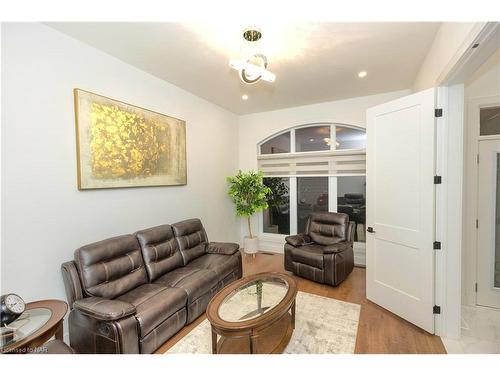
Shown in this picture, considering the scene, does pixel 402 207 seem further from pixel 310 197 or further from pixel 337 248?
pixel 310 197

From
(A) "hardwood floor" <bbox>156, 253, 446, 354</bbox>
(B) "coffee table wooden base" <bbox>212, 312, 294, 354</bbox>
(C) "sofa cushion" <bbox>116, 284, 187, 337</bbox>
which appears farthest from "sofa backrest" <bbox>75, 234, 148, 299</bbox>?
(B) "coffee table wooden base" <bbox>212, 312, 294, 354</bbox>

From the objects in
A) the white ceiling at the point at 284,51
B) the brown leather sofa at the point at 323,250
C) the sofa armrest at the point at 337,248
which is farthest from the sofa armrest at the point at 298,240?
the white ceiling at the point at 284,51

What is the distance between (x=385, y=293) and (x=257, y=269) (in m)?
1.93

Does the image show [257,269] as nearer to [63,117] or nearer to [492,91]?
[63,117]

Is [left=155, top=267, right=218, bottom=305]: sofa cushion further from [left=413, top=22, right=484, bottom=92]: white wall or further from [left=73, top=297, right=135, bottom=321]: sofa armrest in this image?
[left=413, top=22, right=484, bottom=92]: white wall

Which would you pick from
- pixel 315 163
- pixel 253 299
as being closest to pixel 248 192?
pixel 315 163

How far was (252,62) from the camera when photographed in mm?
2031

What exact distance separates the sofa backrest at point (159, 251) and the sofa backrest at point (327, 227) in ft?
7.32

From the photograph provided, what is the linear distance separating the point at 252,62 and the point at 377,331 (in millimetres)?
2840

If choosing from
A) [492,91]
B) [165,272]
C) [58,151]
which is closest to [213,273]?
[165,272]

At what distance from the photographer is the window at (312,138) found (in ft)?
14.1

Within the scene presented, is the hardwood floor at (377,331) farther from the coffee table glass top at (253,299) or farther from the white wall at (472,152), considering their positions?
the white wall at (472,152)

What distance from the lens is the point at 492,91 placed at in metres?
2.38

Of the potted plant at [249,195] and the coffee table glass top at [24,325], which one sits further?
the potted plant at [249,195]
